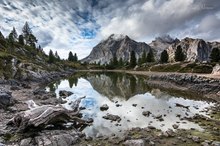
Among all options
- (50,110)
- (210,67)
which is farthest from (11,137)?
(210,67)

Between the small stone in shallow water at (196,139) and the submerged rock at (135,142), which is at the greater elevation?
the submerged rock at (135,142)

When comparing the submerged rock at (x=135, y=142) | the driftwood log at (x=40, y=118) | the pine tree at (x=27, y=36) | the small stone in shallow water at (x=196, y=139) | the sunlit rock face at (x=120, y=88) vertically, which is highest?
the pine tree at (x=27, y=36)

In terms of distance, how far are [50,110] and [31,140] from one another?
380cm

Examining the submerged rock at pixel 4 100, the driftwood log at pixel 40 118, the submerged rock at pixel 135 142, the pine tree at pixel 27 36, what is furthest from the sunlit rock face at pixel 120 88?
the pine tree at pixel 27 36

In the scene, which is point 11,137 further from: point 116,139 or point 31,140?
point 116,139

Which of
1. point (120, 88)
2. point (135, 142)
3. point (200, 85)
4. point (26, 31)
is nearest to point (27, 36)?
point (26, 31)

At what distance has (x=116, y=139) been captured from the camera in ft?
69.1

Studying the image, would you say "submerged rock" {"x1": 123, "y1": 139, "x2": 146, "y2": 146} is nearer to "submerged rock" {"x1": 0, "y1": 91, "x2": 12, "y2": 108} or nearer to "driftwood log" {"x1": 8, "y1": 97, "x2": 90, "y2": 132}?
"driftwood log" {"x1": 8, "y1": 97, "x2": 90, "y2": 132}

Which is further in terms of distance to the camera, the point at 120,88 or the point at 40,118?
the point at 120,88

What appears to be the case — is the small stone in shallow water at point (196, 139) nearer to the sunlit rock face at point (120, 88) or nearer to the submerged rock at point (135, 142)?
the submerged rock at point (135, 142)

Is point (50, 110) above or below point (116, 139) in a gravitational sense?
above

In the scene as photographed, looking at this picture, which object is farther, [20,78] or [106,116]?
[20,78]

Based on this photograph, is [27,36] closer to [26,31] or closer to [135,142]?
[26,31]

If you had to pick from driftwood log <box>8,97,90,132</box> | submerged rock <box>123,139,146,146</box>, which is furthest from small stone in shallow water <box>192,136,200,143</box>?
driftwood log <box>8,97,90,132</box>
